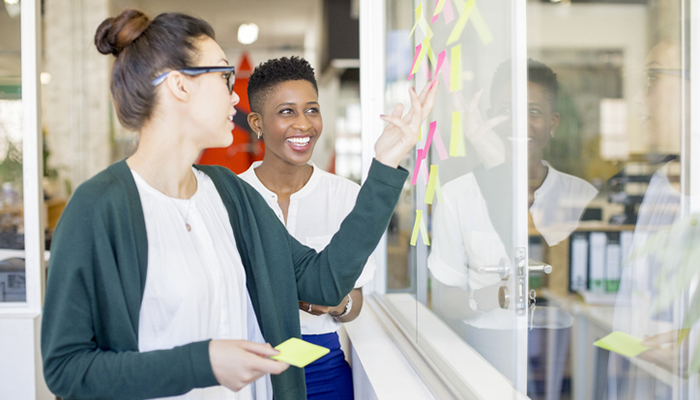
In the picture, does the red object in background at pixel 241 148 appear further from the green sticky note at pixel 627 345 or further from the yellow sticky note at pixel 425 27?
the green sticky note at pixel 627 345

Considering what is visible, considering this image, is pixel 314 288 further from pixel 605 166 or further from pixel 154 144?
pixel 605 166

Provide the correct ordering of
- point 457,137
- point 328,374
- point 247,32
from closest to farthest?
point 457,137, point 328,374, point 247,32

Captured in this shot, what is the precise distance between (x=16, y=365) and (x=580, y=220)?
2.40 m

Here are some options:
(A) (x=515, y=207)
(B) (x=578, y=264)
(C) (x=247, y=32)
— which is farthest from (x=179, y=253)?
(C) (x=247, y=32)

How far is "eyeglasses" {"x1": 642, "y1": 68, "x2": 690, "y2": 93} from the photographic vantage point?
0.89 metres

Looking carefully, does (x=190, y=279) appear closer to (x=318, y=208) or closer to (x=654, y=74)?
(x=318, y=208)

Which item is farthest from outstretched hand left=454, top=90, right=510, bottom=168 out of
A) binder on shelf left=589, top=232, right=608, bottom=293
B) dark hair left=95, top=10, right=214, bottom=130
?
dark hair left=95, top=10, right=214, bottom=130

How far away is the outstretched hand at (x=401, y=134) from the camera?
1137 millimetres

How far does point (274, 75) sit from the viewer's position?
6.14 feet

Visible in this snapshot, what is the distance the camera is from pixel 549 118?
4.31ft

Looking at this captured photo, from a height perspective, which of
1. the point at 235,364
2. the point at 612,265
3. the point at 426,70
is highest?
the point at 426,70

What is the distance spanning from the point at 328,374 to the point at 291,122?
0.84m

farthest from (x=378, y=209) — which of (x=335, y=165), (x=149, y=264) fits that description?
(x=335, y=165)

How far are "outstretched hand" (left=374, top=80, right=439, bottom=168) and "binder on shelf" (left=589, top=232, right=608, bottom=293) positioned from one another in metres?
0.56
